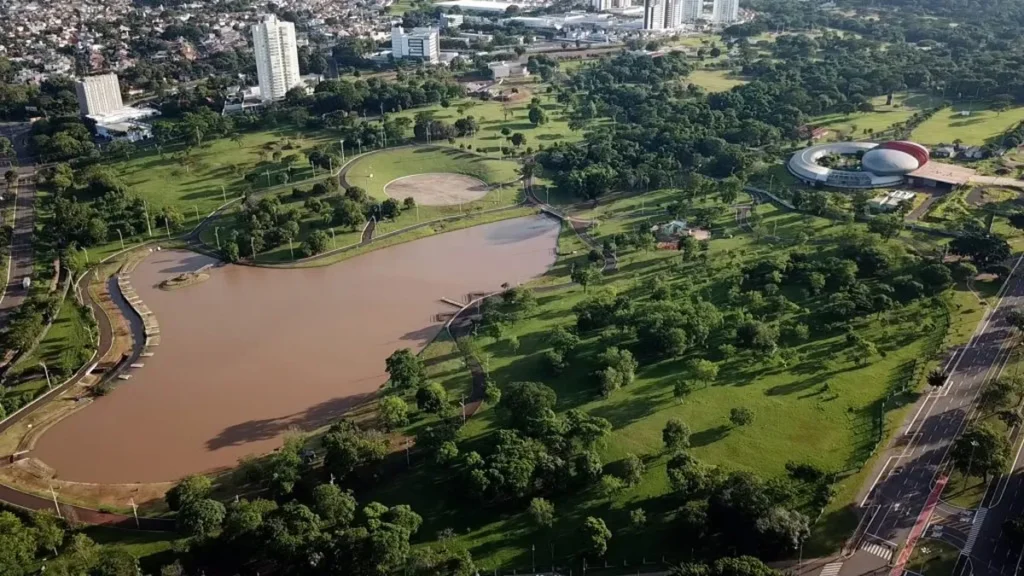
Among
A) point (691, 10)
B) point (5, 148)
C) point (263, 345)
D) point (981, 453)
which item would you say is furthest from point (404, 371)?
point (691, 10)

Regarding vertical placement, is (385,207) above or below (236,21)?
below

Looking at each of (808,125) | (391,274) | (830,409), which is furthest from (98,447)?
(808,125)

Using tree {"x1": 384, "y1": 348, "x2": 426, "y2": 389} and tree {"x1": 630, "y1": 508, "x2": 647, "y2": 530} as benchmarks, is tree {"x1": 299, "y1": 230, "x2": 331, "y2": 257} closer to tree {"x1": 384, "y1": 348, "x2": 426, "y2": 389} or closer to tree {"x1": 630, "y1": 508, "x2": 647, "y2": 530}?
tree {"x1": 384, "y1": 348, "x2": 426, "y2": 389}

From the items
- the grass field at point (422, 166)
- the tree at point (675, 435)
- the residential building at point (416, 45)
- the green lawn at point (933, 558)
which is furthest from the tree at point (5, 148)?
the green lawn at point (933, 558)

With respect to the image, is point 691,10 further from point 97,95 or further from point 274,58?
point 97,95

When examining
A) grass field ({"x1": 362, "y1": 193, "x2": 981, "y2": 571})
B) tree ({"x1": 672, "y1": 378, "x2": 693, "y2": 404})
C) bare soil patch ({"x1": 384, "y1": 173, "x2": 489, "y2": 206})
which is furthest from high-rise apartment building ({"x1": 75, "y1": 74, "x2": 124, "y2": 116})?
tree ({"x1": 672, "y1": 378, "x2": 693, "y2": 404})

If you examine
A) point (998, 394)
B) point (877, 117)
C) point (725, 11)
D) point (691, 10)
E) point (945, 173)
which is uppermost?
point (691, 10)

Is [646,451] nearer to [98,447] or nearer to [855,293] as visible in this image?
[855,293]
